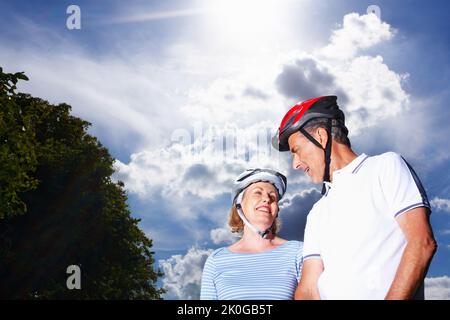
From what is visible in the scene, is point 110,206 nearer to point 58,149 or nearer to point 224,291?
point 58,149

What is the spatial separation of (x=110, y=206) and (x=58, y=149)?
13.3 ft

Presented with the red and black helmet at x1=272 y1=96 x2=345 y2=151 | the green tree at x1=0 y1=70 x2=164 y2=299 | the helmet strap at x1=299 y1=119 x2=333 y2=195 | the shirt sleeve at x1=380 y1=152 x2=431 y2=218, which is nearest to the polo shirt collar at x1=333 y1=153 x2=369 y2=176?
the helmet strap at x1=299 y1=119 x2=333 y2=195

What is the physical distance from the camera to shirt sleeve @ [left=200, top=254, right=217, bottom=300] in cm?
621

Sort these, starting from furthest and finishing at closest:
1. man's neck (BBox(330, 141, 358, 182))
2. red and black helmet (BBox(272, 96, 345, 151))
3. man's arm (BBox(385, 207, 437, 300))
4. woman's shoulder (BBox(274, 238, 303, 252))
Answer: woman's shoulder (BBox(274, 238, 303, 252))
red and black helmet (BBox(272, 96, 345, 151))
man's neck (BBox(330, 141, 358, 182))
man's arm (BBox(385, 207, 437, 300))

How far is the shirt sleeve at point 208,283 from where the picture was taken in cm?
621

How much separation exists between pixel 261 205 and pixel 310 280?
1879 millimetres

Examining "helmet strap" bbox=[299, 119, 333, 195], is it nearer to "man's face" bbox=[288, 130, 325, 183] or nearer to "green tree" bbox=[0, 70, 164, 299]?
"man's face" bbox=[288, 130, 325, 183]

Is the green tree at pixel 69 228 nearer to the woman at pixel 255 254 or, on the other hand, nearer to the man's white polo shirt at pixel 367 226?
the woman at pixel 255 254

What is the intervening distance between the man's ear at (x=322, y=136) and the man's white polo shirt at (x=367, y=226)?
1.04ft

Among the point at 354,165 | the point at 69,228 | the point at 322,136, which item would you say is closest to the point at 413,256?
the point at 354,165

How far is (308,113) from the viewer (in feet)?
14.9

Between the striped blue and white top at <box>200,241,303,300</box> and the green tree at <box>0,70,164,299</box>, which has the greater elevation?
the green tree at <box>0,70,164,299</box>

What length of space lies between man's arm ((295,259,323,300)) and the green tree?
73.4ft
